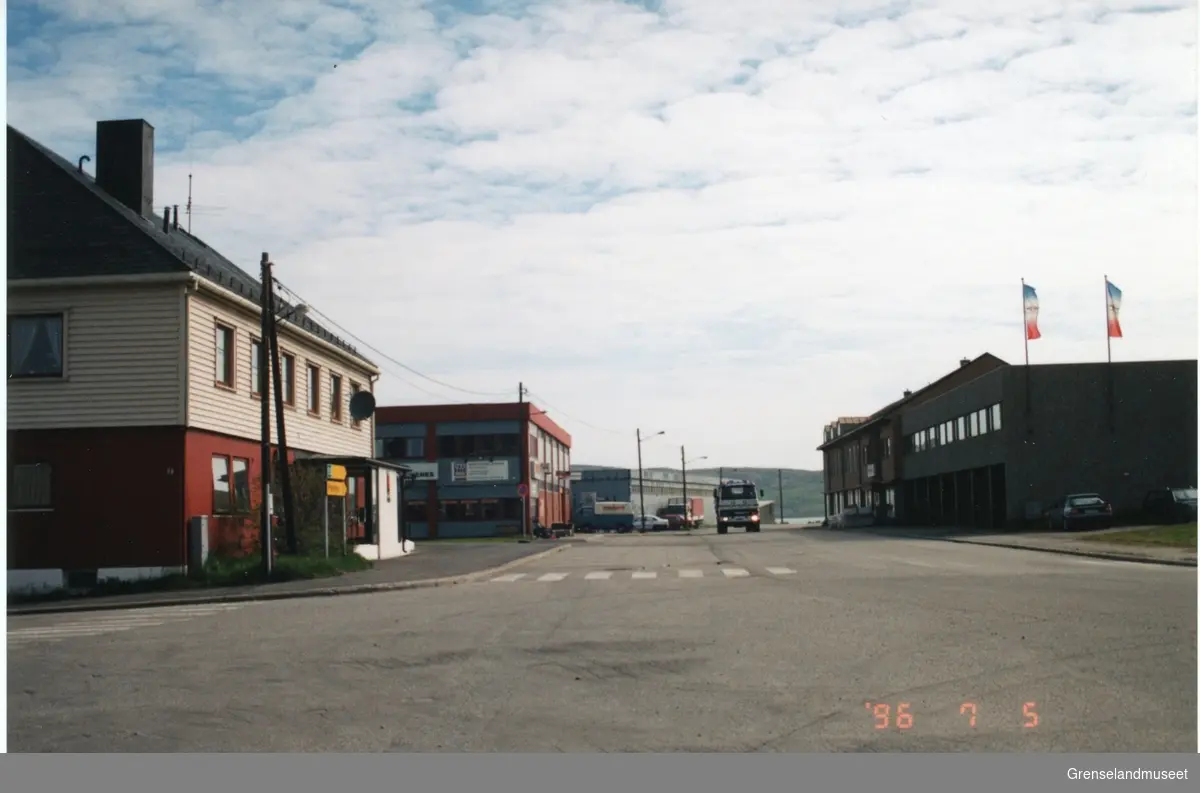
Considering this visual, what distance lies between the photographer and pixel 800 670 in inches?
426

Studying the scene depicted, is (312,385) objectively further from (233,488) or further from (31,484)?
(31,484)

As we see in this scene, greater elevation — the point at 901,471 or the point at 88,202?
the point at 88,202

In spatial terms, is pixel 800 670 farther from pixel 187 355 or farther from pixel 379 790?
pixel 187 355

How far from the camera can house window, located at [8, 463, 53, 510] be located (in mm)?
27953

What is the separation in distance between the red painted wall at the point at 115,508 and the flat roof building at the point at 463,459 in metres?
55.9

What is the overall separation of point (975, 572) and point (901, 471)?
5995 cm

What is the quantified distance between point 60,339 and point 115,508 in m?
3.97

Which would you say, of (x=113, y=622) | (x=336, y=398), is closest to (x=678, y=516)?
(x=336, y=398)

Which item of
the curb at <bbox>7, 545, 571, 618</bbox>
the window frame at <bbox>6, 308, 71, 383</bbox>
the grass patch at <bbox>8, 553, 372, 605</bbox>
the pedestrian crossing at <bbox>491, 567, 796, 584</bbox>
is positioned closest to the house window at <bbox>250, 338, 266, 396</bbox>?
the window frame at <bbox>6, 308, 71, 383</bbox>

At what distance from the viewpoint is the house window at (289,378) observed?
3538 cm

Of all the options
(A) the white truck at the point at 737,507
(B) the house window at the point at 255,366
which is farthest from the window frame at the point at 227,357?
(A) the white truck at the point at 737,507

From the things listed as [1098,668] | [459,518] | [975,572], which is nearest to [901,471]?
[459,518]

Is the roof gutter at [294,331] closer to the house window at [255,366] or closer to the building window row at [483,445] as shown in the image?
the house window at [255,366]

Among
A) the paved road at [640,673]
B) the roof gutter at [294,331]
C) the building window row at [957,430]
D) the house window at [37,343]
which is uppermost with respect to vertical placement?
the roof gutter at [294,331]
